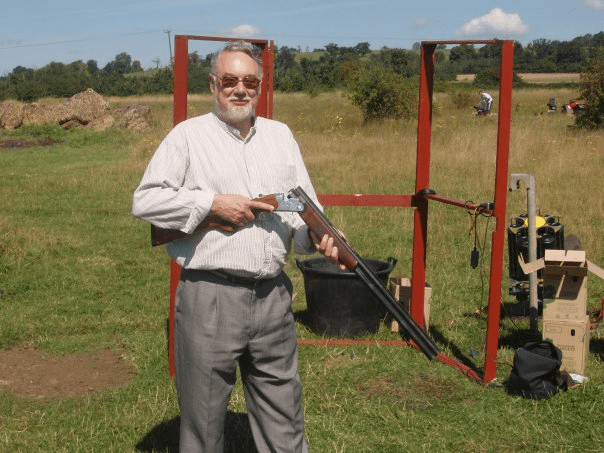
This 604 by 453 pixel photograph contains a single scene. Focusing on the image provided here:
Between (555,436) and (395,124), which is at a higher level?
(395,124)

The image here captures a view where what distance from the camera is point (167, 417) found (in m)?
4.76

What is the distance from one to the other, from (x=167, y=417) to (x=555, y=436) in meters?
2.23

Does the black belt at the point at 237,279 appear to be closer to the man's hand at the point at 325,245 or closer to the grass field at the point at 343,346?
the man's hand at the point at 325,245

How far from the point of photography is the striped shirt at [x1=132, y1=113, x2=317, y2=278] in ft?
10.3

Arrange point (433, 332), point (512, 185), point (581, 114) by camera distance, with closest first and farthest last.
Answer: point (512, 185), point (433, 332), point (581, 114)

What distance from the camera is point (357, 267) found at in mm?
3461

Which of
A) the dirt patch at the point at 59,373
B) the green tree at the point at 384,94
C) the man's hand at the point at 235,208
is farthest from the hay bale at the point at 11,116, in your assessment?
the man's hand at the point at 235,208

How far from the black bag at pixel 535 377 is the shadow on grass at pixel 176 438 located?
1.77m

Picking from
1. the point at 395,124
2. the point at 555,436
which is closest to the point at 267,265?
the point at 555,436

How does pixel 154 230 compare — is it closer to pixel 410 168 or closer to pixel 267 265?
pixel 267 265

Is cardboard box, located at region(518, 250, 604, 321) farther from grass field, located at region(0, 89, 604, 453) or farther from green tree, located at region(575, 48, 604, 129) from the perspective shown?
green tree, located at region(575, 48, 604, 129)

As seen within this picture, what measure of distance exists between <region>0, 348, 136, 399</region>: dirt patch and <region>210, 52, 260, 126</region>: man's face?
2.79m

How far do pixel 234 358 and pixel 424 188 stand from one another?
3.27m

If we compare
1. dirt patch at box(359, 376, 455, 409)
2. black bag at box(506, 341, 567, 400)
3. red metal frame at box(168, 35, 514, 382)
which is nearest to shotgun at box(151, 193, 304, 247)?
red metal frame at box(168, 35, 514, 382)
